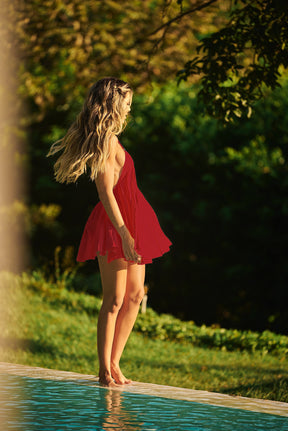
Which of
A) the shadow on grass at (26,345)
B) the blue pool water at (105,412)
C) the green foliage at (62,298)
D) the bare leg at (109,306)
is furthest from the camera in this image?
the green foliage at (62,298)

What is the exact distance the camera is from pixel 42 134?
20.2 m

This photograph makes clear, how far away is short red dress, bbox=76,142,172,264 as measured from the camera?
468 centimetres

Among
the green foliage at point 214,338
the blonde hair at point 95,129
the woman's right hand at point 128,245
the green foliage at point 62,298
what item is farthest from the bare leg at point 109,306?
the green foliage at point 62,298

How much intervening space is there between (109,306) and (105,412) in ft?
3.29

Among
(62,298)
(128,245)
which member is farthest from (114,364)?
(62,298)

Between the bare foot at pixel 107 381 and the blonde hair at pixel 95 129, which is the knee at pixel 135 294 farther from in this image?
the blonde hair at pixel 95 129

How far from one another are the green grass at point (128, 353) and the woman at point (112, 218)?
189 cm

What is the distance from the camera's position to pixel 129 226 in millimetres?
4793

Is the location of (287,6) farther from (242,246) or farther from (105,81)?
(242,246)

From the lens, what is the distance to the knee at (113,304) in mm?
4664

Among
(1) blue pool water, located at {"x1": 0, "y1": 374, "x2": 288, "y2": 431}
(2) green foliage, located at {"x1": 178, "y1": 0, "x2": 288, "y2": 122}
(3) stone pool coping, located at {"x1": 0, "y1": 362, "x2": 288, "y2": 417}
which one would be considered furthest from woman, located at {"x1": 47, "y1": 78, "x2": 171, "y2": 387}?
(2) green foliage, located at {"x1": 178, "y1": 0, "x2": 288, "y2": 122}

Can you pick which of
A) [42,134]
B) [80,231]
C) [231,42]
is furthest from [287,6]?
[42,134]

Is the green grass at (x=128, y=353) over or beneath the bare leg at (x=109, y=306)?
beneath

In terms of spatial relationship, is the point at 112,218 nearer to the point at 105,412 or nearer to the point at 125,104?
the point at 125,104
